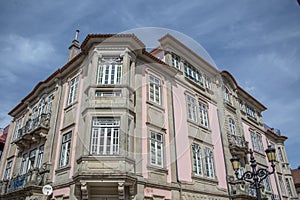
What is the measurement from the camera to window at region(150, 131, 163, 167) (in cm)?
1336

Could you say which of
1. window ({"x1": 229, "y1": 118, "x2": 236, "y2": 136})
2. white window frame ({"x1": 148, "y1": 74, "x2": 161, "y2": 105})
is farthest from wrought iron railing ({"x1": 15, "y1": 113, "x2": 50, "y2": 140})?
window ({"x1": 229, "y1": 118, "x2": 236, "y2": 136})

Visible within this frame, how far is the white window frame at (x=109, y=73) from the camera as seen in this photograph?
13836 mm

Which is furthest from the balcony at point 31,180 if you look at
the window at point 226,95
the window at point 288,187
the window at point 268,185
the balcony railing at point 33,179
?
the window at point 288,187

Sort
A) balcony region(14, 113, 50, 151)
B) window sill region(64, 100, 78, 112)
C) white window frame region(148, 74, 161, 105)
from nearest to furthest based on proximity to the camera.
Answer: window sill region(64, 100, 78, 112) < white window frame region(148, 74, 161, 105) < balcony region(14, 113, 50, 151)

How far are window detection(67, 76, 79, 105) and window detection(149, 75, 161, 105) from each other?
4.46 m

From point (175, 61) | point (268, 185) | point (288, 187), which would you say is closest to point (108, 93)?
point (175, 61)

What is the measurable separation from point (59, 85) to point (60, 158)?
5451 millimetres

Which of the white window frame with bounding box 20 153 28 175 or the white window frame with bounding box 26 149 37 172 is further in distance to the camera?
the white window frame with bounding box 20 153 28 175

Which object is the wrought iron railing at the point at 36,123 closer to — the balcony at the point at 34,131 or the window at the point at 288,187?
the balcony at the point at 34,131

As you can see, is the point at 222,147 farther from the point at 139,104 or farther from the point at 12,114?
the point at 12,114

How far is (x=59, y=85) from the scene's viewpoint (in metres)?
17.4

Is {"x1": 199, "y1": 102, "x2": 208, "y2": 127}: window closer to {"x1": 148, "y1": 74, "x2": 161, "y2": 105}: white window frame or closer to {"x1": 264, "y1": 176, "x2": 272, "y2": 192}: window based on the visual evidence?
{"x1": 148, "y1": 74, "x2": 161, "y2": 105}: white window frame

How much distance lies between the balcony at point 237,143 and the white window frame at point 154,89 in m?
7.47

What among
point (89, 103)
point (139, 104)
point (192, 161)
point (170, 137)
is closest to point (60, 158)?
point (89, 103)
